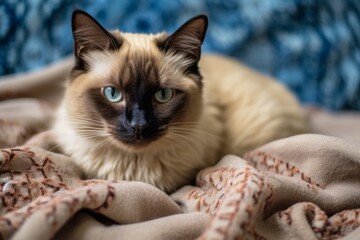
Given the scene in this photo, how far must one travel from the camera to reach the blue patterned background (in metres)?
2.29

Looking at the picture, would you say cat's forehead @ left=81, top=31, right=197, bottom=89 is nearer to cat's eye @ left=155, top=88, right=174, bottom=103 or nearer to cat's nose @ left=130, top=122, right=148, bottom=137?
cat's eye @ left=155, top=88, right=174, bottom=103

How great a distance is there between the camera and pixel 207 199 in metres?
1.32

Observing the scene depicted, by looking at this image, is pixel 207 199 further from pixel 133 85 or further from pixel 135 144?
pixel 133 85

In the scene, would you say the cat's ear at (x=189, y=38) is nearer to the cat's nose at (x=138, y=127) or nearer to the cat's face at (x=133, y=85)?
the cat's face at (x=133, y=85)

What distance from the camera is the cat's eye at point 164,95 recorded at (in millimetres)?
1450

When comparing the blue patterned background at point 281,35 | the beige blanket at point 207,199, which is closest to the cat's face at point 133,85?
the beige blanket at point 207,199

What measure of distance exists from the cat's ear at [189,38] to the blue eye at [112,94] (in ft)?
0.83

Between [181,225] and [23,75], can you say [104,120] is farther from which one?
[23,75]

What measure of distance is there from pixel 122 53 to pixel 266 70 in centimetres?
131

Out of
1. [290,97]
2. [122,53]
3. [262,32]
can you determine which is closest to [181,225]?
[122,53]

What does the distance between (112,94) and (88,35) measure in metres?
0.22

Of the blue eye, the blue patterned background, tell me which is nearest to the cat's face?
the blue eye

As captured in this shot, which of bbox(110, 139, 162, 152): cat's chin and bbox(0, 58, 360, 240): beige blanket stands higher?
bbox(110, 139, 162, 152): cat's chin

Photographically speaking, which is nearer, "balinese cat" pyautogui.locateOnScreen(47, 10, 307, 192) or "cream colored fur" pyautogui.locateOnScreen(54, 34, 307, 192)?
"balinese cat" pyautogui.locateOnScreen(47, 10, 307, 192)
